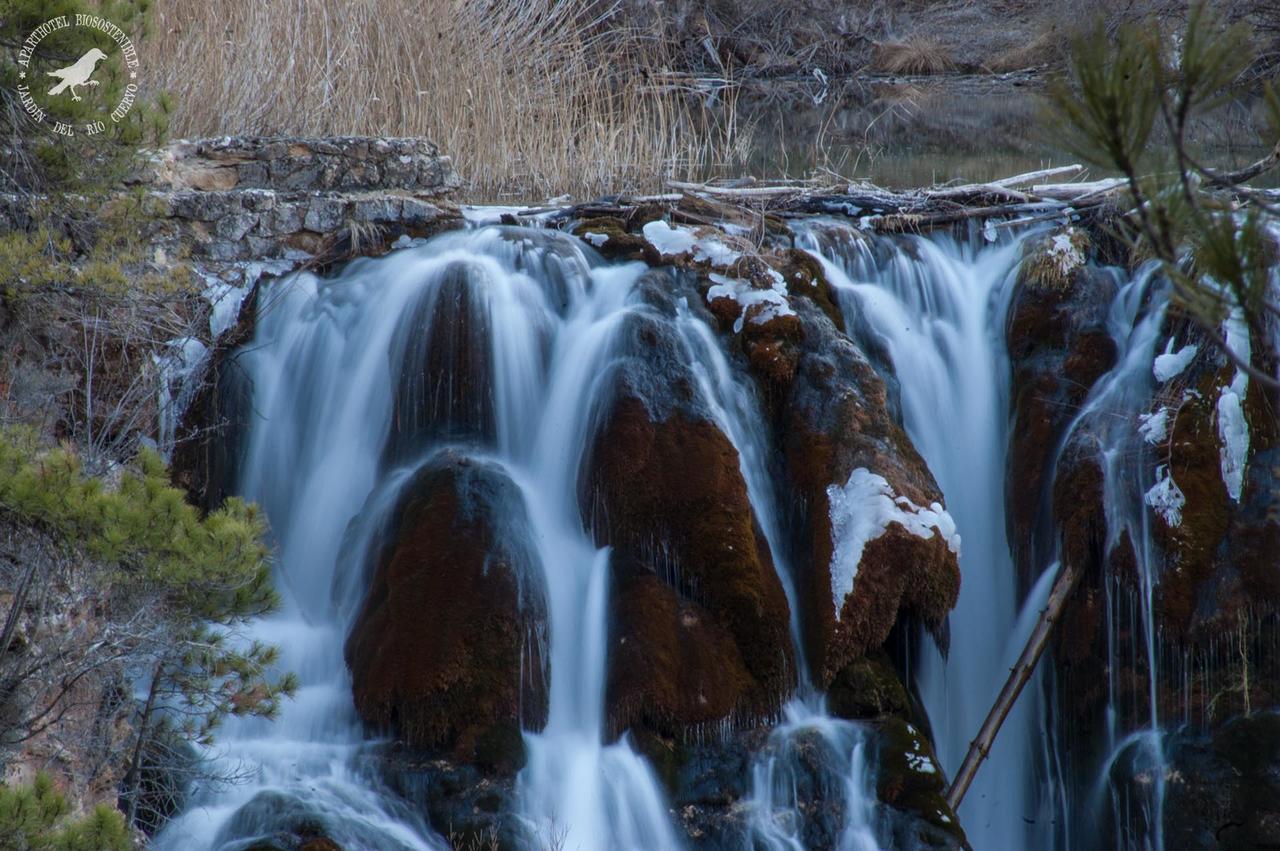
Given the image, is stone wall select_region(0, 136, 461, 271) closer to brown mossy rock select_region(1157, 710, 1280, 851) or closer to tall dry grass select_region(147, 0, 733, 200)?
tall dry grass select_region(147, 0, 733, 200)

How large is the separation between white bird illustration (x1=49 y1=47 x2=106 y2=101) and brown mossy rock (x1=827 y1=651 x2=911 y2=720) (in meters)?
3.57

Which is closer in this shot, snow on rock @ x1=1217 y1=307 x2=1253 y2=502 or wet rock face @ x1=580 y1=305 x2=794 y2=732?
wet rock face @ x1=580 y1=305 x2=794 y2=732

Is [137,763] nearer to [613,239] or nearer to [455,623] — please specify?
[455,623]

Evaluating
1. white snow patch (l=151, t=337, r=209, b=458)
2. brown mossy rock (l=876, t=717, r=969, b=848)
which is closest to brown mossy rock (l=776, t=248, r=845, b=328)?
brown mossy rock (l=876, t=717, r=969, b=848)

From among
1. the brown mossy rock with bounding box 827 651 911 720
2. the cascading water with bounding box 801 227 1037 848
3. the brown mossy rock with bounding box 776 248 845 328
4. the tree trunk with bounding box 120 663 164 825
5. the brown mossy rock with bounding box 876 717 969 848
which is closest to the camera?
the tree trunk with bounding box 120 663 164 825

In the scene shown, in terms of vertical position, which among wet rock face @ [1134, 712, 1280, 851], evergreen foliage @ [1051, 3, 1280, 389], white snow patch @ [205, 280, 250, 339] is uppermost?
white snow patch @ [205, 280, 250, 339]

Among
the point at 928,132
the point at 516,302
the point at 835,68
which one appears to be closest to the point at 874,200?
the point at 516,302

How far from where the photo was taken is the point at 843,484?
16.4 feet

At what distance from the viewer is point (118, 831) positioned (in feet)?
9.32

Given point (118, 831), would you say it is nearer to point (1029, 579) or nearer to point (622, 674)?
point (622, 674)

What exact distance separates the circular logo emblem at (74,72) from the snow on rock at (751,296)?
273cm

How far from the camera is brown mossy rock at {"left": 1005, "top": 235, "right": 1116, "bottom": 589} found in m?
5.30

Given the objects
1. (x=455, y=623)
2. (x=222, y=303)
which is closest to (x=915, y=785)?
(x=455, y=623)

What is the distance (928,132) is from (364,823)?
41.7ft
